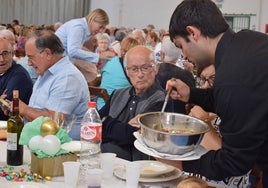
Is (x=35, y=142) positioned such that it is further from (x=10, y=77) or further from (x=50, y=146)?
(x=10, y=77)

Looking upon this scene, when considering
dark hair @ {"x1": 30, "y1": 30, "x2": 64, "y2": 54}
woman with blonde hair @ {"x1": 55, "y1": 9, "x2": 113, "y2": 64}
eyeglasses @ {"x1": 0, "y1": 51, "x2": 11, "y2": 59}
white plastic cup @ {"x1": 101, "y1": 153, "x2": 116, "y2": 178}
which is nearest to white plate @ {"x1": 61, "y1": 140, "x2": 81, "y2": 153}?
white plastic cup @ {"x1": 101, "y1": 153, "x2": 116, "y2": 178}

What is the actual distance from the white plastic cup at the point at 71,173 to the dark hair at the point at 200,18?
0.68 metres

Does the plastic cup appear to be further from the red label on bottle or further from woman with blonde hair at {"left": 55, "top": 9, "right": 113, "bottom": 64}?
woman with blonde hair at {"left": 55, "top": 9, "right": 113, "bottom": 64}

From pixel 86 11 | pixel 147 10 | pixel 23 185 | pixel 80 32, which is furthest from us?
pixel 86 11

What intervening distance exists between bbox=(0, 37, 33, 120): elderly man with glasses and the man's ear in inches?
80.1

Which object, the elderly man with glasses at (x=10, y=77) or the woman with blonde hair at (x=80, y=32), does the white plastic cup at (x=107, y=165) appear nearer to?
the elderly man with glasses at (x=10, y=77)

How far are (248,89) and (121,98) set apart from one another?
1.47m

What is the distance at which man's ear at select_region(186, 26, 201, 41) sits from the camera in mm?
1694

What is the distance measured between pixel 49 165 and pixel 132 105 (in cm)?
103

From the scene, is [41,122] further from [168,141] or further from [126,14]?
[126,14]

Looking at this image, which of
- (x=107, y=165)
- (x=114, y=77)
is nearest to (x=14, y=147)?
(x=107, y=165)

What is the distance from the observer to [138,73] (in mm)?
2855

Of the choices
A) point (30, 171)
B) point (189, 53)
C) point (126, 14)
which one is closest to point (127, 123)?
point (30, 171)

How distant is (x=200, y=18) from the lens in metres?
1.68
